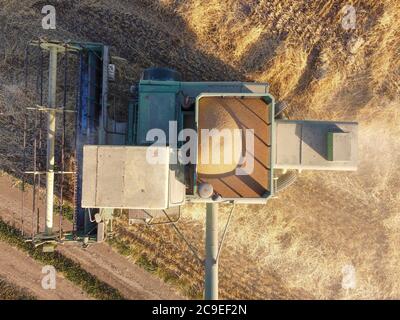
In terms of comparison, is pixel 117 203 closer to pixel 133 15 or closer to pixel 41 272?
pixel 41 272

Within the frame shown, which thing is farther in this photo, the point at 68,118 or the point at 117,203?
the point at 68,118

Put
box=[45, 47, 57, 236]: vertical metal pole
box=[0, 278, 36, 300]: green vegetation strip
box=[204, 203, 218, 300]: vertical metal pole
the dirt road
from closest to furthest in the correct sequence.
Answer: box=[204, 203, 218, 300]: vertical metal pole < box=[45, 47, 57, 236]: vertical metal pole < the dirt road < box=[0, 278, 36, 300]: green vegetation strip

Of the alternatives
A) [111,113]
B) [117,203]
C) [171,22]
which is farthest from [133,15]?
[117,203]

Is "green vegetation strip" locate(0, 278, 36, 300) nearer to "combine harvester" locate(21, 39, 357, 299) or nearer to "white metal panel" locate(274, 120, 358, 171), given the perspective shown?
"combine harvester" locate(21, 39, 357, 299)

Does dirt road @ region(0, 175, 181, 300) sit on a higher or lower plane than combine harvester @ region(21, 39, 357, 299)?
lower

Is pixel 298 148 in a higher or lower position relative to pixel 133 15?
lower

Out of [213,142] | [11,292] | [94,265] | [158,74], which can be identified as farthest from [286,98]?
[11,292]

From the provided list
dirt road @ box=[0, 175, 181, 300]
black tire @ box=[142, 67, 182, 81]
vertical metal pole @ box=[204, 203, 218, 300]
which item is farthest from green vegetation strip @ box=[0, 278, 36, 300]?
black tire @ box=[142, 67, 182, 81]
